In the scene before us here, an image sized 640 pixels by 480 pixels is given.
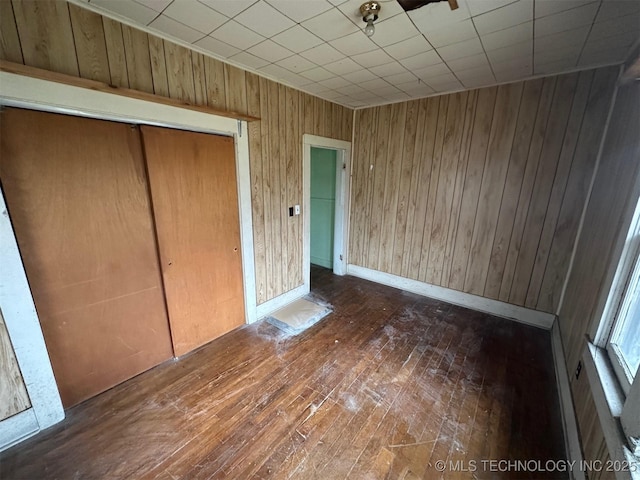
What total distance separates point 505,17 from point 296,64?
1562 mm

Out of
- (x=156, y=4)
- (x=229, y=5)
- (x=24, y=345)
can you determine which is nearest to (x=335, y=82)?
(x=229, y=5)

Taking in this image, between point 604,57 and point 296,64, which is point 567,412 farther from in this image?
point 296,64

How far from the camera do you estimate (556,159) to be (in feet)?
8.19

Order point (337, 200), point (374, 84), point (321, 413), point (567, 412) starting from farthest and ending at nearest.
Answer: point (337, 200), point (374, 84), point (321, 413), point (567, 412)

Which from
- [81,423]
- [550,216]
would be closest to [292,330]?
[81,423]

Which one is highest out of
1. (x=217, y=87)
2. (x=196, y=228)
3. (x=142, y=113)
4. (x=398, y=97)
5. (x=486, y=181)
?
(x=398, y=97)

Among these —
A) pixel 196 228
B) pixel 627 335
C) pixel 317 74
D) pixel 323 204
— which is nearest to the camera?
pixel 627 335

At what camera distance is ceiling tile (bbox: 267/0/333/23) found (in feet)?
4.80

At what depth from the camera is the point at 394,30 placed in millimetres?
1726

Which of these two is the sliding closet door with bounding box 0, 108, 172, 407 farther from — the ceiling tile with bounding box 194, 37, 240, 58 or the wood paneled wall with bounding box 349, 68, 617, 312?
the wood paneled wall with bounding box 349, 68, 617, 312

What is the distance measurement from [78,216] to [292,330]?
2.05m

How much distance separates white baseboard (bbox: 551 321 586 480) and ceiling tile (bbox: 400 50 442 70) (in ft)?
8.93

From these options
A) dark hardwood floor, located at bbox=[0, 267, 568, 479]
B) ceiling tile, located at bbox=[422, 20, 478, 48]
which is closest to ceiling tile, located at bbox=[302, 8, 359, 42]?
ceiling tile, located at bbox=[422, 20, 478, 48]

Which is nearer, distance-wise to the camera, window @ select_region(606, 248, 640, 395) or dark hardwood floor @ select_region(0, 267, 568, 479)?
window @ select_region(606, 248, 640, 395)
